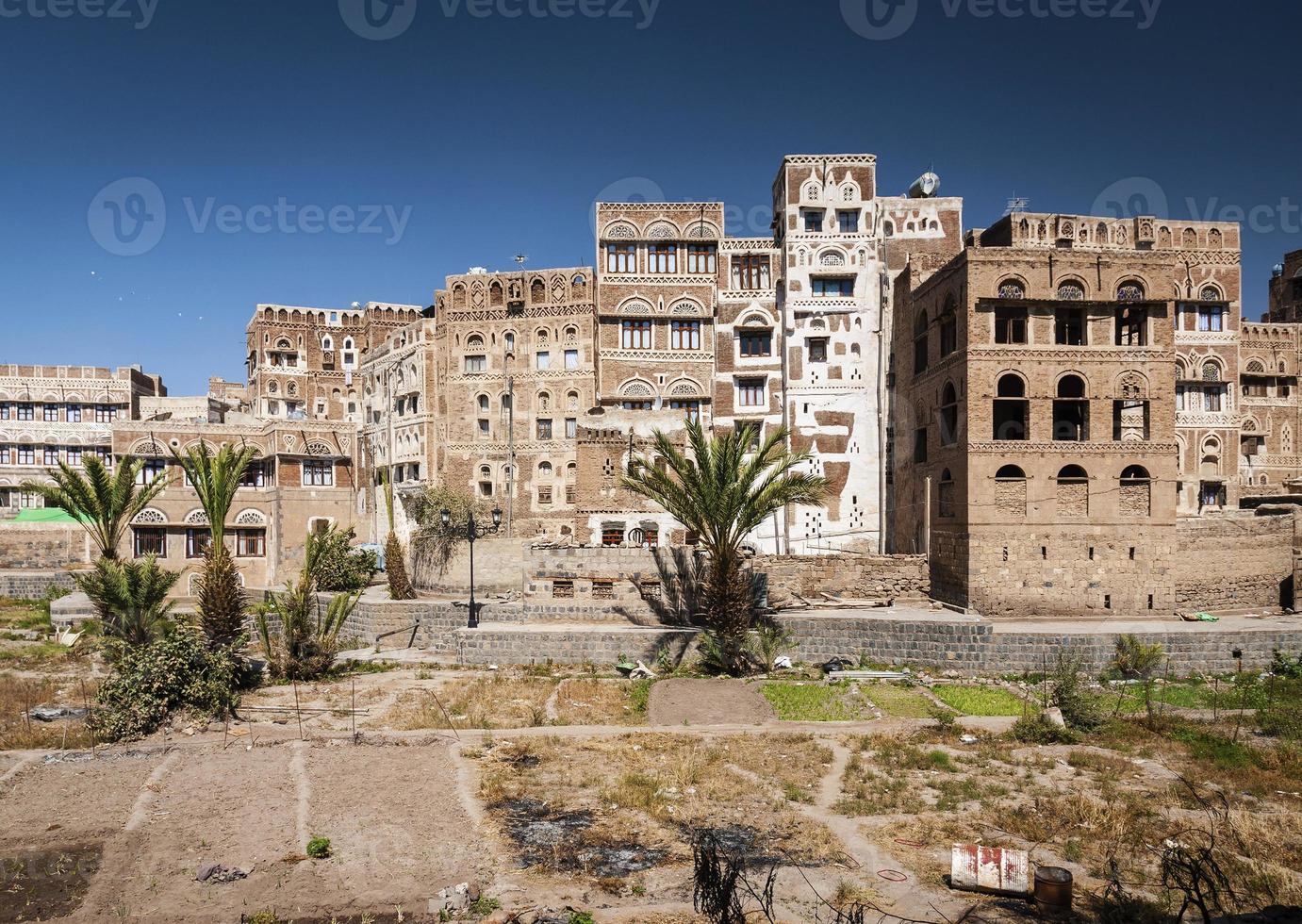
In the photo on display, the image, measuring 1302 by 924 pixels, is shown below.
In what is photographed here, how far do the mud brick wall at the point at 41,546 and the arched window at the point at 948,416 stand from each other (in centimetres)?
Answer: 4391

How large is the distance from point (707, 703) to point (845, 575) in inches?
431

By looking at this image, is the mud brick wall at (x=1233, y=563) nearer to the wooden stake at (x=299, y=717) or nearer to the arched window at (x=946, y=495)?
the arched window at (x=946, y=495)

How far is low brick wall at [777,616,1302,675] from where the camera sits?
23031mm

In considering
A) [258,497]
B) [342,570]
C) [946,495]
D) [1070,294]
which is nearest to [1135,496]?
[946,495]

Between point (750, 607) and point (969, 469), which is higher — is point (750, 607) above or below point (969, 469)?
below

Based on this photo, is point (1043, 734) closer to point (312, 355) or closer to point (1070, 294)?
point (1070, 294)

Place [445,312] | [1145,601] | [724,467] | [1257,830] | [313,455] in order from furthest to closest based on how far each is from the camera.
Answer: [313,455] → [445,312] → [1145,601] → [724,467] → [1257,830]

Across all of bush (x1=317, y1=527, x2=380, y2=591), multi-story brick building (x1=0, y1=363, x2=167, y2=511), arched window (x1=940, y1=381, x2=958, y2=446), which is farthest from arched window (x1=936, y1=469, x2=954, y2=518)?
multi-story brick building (x1=0, y1=363, x2=167, y2=511)

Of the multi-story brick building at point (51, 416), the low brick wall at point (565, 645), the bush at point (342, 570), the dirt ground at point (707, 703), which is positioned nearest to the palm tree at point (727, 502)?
the low brick wall at point (565, 645)

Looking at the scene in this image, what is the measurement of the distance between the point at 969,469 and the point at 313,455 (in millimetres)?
37334

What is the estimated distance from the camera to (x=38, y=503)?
48.0 m

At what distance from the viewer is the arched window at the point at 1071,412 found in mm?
27766

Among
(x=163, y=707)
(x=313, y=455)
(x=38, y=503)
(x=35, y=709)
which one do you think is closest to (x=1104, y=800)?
(x=163, y=707)

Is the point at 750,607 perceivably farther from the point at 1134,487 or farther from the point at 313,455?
the point at 313,455
